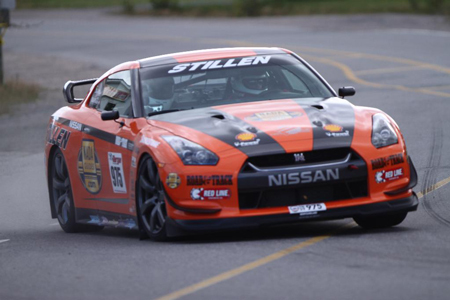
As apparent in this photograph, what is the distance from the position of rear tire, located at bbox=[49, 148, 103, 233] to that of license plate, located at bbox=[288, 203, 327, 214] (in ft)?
9.55

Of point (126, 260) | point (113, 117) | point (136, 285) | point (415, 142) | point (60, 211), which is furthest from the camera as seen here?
point (415, 142)

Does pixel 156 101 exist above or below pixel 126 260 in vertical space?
above

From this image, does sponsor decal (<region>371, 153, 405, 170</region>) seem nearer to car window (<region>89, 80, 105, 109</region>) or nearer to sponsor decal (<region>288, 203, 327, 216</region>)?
sponsor decal (<region>288, 203, 327, 216</region>)

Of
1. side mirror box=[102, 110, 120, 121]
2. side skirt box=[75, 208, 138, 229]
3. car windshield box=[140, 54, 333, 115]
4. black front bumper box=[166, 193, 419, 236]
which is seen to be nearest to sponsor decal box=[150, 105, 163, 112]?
car windshield box=[140, 54, 333, 115]

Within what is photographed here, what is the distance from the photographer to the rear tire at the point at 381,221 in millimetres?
7488

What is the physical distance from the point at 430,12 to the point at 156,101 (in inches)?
1243

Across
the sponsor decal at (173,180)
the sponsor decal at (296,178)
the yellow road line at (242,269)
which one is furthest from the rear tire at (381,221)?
the sponsor decal at (173,180)

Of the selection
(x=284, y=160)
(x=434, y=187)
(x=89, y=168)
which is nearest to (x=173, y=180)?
(x=284, y=160)

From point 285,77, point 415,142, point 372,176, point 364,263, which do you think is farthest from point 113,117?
point 415,142

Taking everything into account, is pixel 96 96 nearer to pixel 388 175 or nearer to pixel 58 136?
pixel 58 136

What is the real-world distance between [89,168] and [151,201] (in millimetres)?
1476

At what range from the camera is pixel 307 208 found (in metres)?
7.06

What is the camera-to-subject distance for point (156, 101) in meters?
8.17

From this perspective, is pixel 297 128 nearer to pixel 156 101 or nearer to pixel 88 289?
pixel 156 101
